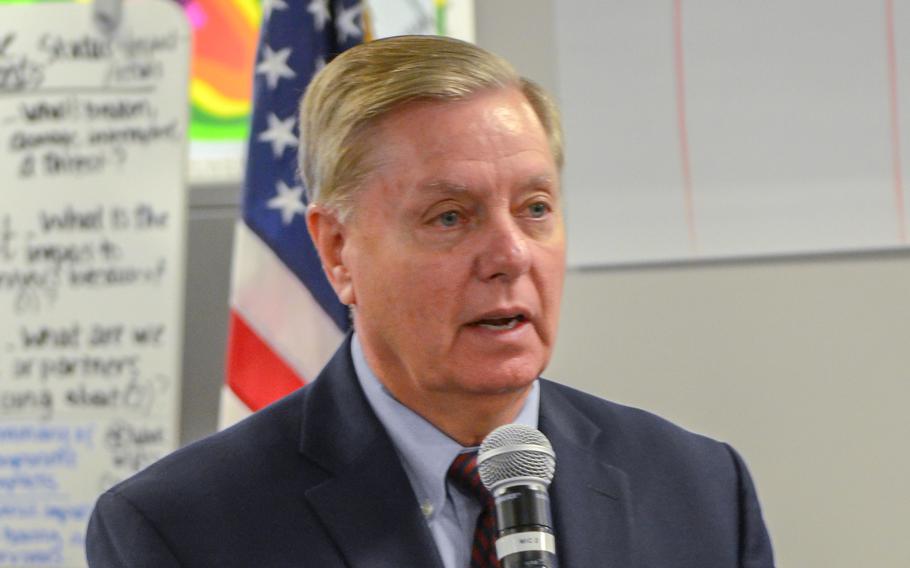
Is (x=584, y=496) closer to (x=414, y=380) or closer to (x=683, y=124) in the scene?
(x=414, y=380)

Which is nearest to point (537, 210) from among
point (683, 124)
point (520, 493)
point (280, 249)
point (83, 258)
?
point (520, 493)

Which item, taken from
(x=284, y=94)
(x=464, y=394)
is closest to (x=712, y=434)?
(x=284, y=94)

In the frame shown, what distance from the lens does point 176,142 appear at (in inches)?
109

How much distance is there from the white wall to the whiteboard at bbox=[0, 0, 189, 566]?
97 cm

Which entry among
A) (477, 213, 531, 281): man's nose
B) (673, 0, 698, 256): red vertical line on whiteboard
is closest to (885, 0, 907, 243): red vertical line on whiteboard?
(673, 0, 698, 256): red vertical line on whiteboard

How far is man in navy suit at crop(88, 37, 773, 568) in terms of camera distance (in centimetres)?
144

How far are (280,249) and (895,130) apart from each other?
4.58 feet

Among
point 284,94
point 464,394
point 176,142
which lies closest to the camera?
point 464,394

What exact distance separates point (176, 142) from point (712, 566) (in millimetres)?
1716

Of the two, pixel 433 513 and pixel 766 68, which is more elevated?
pixel 766 68

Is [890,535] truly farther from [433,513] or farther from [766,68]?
[433,513]

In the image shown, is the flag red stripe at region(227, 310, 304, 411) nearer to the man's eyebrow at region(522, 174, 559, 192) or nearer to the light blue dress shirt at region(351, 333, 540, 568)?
the light blue dress shirt at region(351, 333, 540, 568)

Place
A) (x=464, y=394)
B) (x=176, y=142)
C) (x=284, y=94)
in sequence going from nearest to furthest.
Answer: (x=464, y=394) → (x=284, y=94) → (x=176, y=142)

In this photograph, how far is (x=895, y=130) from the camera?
2.66 metres
